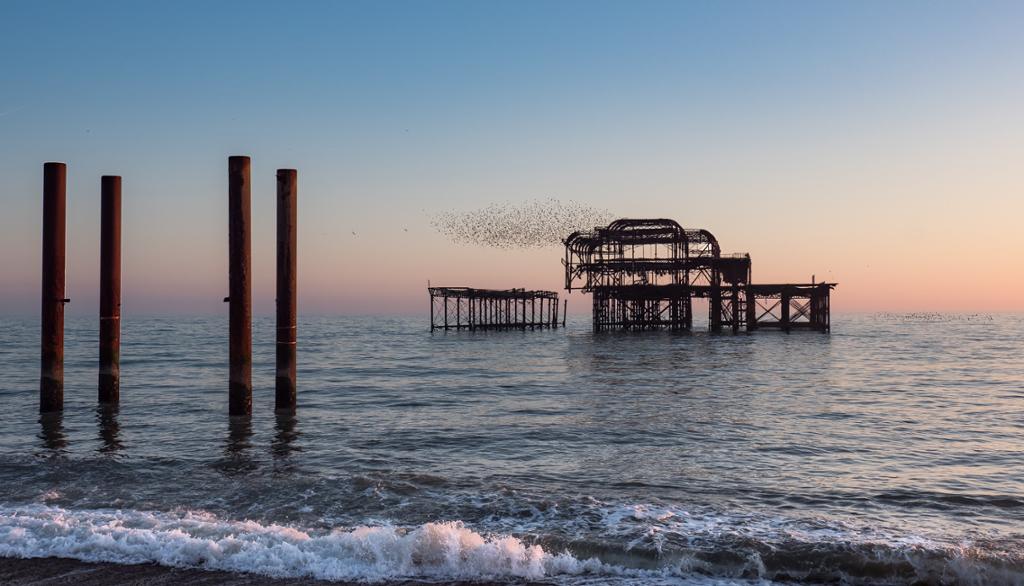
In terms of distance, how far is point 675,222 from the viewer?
63.3 meters

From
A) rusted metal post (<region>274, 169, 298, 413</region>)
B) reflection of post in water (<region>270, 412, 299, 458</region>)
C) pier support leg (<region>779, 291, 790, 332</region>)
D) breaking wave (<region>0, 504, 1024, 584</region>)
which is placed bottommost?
reflection of post in water (<region>270, 412, 299, 458</region>)

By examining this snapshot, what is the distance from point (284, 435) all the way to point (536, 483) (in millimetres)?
5954

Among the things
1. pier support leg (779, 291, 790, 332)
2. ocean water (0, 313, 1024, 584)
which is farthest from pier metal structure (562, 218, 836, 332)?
ocean water (0, 313, 1024, 584)

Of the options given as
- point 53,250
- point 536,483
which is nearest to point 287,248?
point 53,250

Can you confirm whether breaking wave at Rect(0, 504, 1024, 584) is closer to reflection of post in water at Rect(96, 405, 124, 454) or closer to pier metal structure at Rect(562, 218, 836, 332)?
reflection of post in water at Rect(96, 405, 124, 454)

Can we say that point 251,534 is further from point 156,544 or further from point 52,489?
point 52,489

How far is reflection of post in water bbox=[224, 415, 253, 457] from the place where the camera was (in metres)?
13.1

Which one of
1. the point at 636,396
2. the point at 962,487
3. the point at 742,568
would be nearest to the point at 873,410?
the point at 636,396

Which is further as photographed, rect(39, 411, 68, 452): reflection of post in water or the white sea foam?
rect(39, 411, 68, 452): reflection of post in water

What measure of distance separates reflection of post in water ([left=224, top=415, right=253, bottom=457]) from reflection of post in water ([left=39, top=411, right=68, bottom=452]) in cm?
272

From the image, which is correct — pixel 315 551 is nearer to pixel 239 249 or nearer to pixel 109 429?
pixel 239 249

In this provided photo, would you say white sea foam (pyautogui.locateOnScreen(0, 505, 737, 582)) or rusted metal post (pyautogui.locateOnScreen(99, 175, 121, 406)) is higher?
rusted metal post (pyautogui.locateOnScreen(99, 175, 121, 406))

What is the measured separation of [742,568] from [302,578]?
396 centimetres

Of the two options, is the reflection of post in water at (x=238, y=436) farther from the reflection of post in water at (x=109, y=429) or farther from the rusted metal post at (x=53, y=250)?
the rusted metal post at (x=53, y=250)
